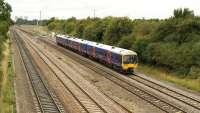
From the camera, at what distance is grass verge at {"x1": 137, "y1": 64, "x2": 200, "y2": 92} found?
35562mm

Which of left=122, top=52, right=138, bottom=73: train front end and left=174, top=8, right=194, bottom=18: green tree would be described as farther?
left=174, top=8, right=194, bottom=18: green tree

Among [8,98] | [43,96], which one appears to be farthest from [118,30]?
[8,98]

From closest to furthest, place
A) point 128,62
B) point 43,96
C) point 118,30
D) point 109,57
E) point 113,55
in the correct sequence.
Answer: point 43,96 < point 128,62 < point 113,55 < point 109,57 < point 118,30

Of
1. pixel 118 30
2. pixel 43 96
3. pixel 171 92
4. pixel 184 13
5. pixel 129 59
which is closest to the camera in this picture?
pixel 43 96

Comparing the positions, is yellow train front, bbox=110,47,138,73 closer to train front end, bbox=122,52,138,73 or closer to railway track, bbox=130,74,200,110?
train front end, bbox=122,52,138,73

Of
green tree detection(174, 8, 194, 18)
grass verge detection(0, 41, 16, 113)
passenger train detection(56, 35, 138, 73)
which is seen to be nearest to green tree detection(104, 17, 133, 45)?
passenger train detection(56, 35, 138, 73)

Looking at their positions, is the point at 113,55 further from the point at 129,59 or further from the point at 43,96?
the point at 43,96

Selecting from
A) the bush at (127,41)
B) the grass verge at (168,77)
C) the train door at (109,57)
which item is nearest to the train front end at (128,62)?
the grass verge at (168,77)

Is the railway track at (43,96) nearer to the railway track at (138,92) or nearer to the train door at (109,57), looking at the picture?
the railway track at (138,92)

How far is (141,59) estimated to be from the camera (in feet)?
170

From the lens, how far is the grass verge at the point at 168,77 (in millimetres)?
35562

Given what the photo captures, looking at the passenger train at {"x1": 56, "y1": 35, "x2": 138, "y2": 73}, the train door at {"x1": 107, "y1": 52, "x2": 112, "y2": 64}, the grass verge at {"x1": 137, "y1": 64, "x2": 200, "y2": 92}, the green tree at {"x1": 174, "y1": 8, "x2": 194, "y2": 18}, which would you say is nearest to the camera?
the grass verge at {"x1": 137, "y1": 64, "x2": 200, "y2": 92}

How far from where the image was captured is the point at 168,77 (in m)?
40.2

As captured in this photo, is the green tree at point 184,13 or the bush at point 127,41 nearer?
the green tree at point 184,13
